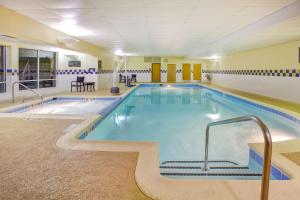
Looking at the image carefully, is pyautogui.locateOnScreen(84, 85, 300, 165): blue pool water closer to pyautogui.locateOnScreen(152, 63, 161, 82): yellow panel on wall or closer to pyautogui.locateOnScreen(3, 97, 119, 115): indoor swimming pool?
pyautogui.locateOnScreen(3, 97, 119, 115): indoor swimming pool

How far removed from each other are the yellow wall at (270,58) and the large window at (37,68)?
8437 millimetres

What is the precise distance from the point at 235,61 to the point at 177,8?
9.74 m

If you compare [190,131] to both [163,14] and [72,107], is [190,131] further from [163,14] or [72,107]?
[72,107]

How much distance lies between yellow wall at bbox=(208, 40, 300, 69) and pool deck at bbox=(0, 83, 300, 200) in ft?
18.2

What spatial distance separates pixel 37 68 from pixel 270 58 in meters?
8.65

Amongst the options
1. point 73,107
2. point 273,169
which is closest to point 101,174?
point 273,169

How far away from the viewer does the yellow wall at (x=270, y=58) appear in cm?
781

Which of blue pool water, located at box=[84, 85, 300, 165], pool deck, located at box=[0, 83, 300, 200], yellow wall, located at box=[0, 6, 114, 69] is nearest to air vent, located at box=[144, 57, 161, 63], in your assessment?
yellow wall, located at box=[0, 6, 114, 69]

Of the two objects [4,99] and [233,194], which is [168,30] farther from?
[233,194]

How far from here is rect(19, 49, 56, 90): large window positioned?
8562 mm

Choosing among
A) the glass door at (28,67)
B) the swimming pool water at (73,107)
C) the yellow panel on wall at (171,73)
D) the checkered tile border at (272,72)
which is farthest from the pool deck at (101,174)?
the yellow panel on wall at (171,73)

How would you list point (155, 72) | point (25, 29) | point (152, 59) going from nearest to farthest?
point (25, 29) → point (152, 59) → point (155, 72)

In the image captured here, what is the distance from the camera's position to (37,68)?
9359 mm

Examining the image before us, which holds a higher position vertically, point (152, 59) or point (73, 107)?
point (152, 59)
